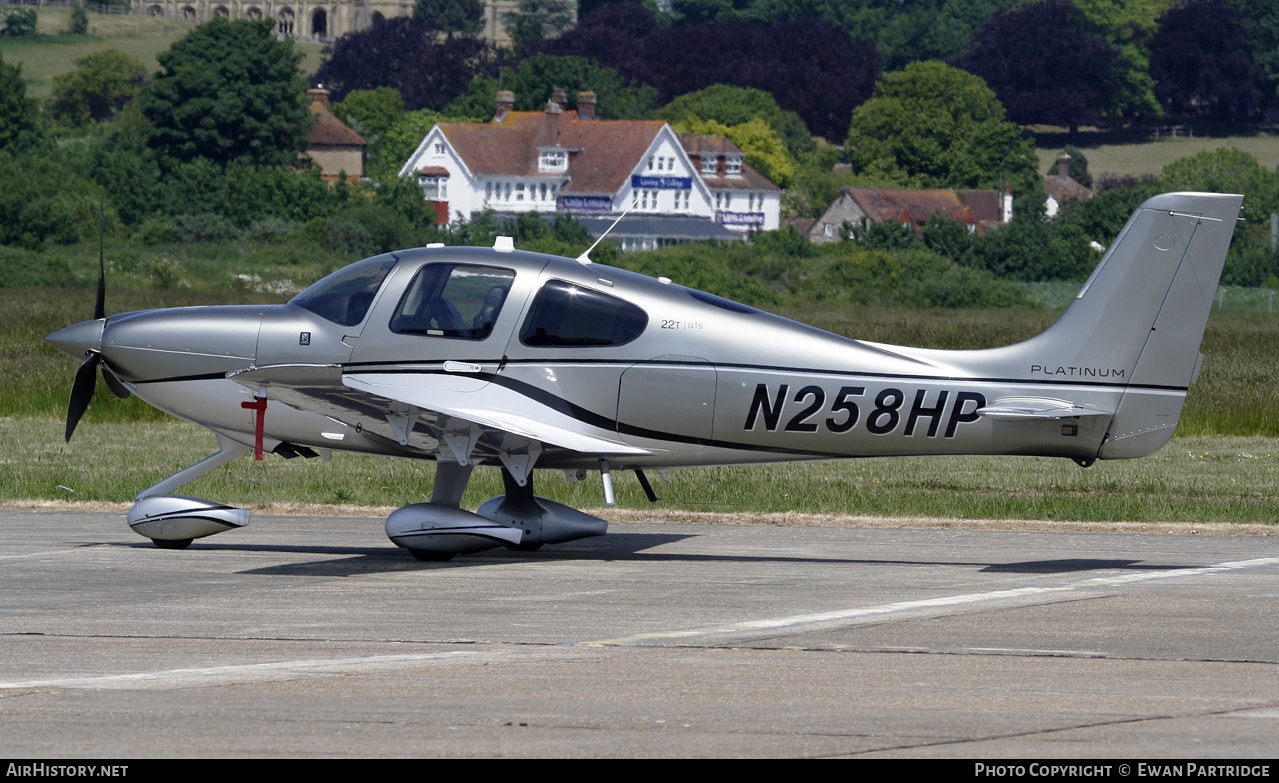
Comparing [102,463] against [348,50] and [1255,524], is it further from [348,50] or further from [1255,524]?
[348,50]

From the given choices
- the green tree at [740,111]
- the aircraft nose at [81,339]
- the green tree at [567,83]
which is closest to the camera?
the aircraft nose at [81,339]

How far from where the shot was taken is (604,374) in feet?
41.0

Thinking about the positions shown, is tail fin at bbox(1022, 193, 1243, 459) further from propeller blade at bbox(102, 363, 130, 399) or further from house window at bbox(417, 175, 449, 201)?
house window at bbox(417, 175, 449, 201)

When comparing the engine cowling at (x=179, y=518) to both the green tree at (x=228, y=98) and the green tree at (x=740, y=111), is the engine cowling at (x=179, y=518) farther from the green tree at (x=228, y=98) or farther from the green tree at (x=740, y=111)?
the green tree at (x=740, y=111)

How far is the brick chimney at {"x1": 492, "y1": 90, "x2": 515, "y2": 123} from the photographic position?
134 metres

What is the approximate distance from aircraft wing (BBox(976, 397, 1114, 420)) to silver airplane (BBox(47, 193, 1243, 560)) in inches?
0.6

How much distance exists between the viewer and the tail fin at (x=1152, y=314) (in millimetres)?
11680

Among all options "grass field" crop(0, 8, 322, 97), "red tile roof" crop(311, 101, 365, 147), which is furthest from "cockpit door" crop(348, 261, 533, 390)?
"grass field" crop(0, 8, 322, 97)

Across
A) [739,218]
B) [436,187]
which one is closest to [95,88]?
[436,187]

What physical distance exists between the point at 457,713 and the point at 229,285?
45.2 m

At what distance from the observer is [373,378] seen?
41.0ft

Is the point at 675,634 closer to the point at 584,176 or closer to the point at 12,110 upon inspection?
the point at 12,110

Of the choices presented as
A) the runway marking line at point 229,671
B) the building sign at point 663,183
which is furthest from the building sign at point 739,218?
the runway marking line at point 229,671

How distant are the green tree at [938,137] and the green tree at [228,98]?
60.6 meters
